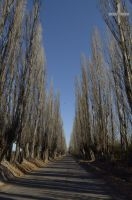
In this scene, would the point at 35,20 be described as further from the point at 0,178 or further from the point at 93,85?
the point at 93,85

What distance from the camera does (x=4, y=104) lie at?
709 inches

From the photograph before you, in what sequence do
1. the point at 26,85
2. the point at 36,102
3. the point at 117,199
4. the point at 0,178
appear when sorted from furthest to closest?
the point at 36,102, the point at 26,85, the point at 0,178, the point at 117,199

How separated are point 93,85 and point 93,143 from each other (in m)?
7.85

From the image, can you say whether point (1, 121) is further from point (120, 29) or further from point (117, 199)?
point (117, 199)

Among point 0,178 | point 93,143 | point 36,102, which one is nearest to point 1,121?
point 0,178

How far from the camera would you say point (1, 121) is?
17.8m

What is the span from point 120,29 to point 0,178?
7.38 m

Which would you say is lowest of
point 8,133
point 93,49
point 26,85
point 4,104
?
point 8,133

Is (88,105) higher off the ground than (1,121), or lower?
higher

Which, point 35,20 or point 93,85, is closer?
point 35,20

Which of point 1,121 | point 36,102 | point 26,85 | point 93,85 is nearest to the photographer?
point 1,121

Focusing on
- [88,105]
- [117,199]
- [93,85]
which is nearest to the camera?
[117,199]

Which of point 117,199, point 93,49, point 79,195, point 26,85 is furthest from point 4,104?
point 93,49

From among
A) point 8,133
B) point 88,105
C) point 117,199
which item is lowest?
point 117,199
